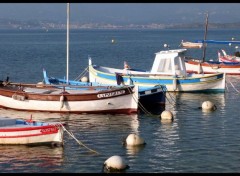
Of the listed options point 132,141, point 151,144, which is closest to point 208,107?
point 151,144

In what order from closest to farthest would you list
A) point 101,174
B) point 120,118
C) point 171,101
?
point 101,174, point 120,118, point 171,101

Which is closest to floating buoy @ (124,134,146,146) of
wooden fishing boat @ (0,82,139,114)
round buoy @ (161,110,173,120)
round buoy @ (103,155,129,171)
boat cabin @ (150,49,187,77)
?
round buoy @ (103,155,129,171)

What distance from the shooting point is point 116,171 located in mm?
22219

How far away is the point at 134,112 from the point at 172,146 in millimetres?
7834

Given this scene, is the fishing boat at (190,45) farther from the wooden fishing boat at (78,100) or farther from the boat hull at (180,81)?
the wooden fishing boat at (78,100)

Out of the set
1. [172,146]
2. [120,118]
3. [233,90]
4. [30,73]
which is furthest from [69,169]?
[30,73]

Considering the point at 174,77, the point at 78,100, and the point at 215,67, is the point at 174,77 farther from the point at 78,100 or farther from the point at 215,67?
the point at 215,67

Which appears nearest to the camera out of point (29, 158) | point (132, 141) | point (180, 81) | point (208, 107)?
point (29, 158)

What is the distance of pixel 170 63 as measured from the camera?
4338 centimetres

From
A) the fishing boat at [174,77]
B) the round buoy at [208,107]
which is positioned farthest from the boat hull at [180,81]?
the round buoy at [208,107]

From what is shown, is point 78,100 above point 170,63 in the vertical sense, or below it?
below

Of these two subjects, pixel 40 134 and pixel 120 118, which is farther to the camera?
pixel 120 118

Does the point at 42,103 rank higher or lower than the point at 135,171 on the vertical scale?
higher

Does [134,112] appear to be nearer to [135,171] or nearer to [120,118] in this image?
[120,118]
